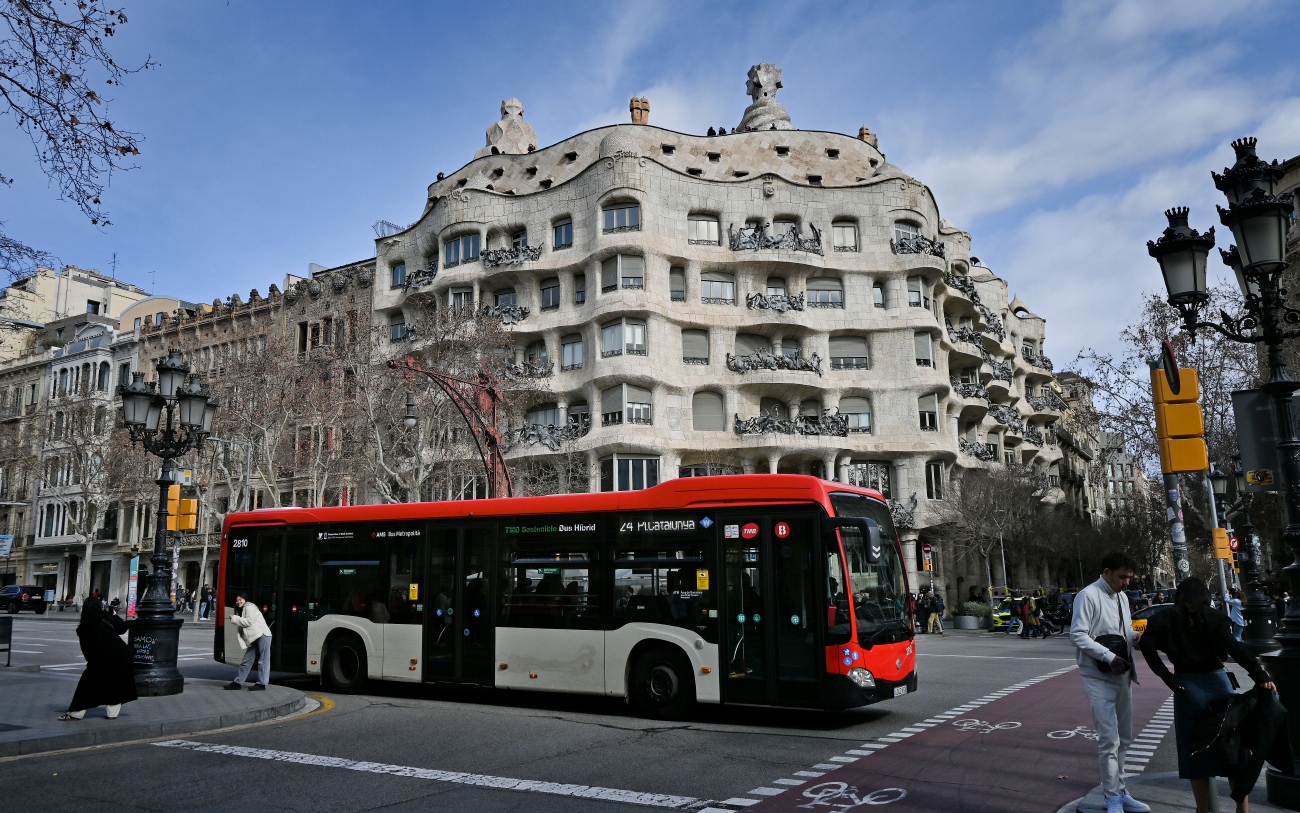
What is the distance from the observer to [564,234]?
43.1 m

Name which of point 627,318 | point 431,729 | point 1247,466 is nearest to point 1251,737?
point 1247,466

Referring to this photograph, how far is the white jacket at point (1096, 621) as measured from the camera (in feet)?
21.0

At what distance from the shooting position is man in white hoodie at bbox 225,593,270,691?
14.3 metres

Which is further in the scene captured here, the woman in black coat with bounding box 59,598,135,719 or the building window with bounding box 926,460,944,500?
the building window with bounding box 926,460,944,500

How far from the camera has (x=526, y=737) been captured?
10188 millimetres

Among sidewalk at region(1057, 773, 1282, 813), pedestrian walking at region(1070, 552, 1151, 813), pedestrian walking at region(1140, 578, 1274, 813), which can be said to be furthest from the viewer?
sidewalk at region(1057, 773, 1282, 813)

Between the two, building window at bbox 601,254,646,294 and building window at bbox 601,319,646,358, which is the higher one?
building window at bbox 601,254,646,294

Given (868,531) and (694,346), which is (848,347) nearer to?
(694,346)

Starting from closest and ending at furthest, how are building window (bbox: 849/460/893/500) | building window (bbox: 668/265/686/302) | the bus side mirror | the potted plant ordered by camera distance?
1. the bus side mirror
2. the potted plant
3. building window (bbox: 668/265/686/302)
4. building window (bbox: 849/460/893/500)

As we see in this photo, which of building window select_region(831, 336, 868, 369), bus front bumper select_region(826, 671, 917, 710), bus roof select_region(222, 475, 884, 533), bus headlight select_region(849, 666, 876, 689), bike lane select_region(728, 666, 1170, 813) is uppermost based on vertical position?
building window select_region(831, 336, 868, 369)

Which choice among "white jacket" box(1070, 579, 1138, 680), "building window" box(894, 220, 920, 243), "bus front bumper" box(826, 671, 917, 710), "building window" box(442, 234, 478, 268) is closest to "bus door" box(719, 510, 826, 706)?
"bus front bumper" box(826, 671, 917, 710)

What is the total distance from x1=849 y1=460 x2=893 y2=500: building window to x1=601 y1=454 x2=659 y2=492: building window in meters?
10.0

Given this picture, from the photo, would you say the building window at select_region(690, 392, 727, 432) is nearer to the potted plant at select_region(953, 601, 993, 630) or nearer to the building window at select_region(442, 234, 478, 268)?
the potted plant at select_region(953, 601, 993, 630)

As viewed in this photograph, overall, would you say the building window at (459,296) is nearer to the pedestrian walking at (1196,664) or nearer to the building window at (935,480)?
the building window at (935,480)
